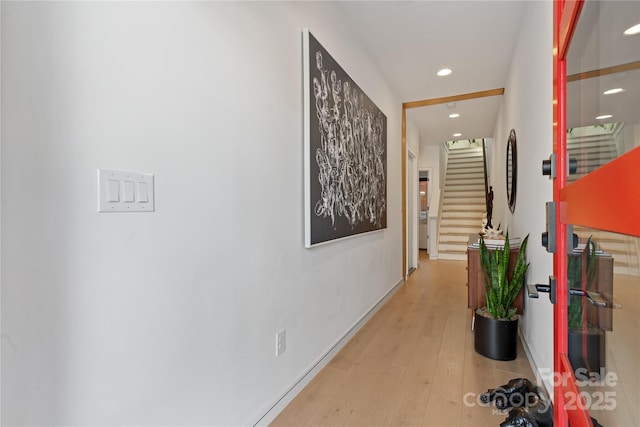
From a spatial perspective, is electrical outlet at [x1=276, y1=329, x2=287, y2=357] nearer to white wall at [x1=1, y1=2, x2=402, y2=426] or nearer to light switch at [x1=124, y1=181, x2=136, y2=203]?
white wall at [x1=1, y1=2, x2=402, y2=426]

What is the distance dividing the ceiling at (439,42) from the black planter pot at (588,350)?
228 cm

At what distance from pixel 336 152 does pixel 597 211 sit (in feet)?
5.29

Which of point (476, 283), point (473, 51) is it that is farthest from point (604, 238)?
point (473, 51)

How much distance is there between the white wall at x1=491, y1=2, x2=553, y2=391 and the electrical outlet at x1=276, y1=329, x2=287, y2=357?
134cm

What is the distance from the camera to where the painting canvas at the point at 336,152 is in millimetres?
1759

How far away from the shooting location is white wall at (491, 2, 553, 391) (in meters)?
1.63

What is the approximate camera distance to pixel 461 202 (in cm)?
786

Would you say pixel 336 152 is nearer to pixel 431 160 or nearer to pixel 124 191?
pixel 124 191

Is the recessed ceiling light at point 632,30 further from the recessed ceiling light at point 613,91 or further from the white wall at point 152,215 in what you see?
the white wall at point 152,215

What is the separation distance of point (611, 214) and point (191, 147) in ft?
3.60

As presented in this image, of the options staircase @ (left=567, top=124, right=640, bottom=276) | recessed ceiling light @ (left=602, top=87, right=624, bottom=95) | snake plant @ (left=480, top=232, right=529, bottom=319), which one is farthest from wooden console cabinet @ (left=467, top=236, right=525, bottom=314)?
recessed ceiling light @ (left=602, top=87, right=624, bottom=95)

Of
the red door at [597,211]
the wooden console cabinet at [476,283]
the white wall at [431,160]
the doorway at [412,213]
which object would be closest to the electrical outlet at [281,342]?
the red door at [597,211]

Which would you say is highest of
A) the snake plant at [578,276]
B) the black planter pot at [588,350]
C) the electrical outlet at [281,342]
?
the snake plant at [578,276]

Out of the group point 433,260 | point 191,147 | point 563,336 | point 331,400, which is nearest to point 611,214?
point 563,336
